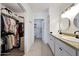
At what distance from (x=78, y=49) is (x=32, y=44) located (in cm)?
156

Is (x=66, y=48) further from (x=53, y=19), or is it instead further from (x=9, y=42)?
(x=9, y=42)

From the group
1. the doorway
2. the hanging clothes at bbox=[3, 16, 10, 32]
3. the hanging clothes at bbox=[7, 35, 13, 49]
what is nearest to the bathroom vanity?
the doorway

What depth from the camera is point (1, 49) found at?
138 centimetres

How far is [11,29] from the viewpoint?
5.21ft

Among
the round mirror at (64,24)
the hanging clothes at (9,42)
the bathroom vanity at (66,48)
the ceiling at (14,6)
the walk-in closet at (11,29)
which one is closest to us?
the bathroom vanity at (66,48)

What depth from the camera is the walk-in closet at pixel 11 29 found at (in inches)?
53.4

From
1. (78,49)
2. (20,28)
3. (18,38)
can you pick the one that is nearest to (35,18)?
(20,28)

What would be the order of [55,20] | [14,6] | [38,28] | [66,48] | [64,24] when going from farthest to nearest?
[64,24] < [55,20] < [38,28] < [14,6] < [66,48]

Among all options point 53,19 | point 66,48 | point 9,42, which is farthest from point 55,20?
point 9,42

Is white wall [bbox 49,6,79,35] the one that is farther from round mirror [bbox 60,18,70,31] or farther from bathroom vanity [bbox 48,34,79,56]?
bathroom vanity [bbox 48,34,79,56]

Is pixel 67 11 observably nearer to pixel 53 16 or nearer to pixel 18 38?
pixel 53 16

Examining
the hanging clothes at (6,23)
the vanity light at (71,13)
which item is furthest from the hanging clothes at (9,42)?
the vanity light at (71,13)

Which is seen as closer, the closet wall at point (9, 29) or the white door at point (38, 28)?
the closet wall at point (9, 29)

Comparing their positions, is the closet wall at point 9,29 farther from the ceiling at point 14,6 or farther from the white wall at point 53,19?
the white wall at point 53,19
